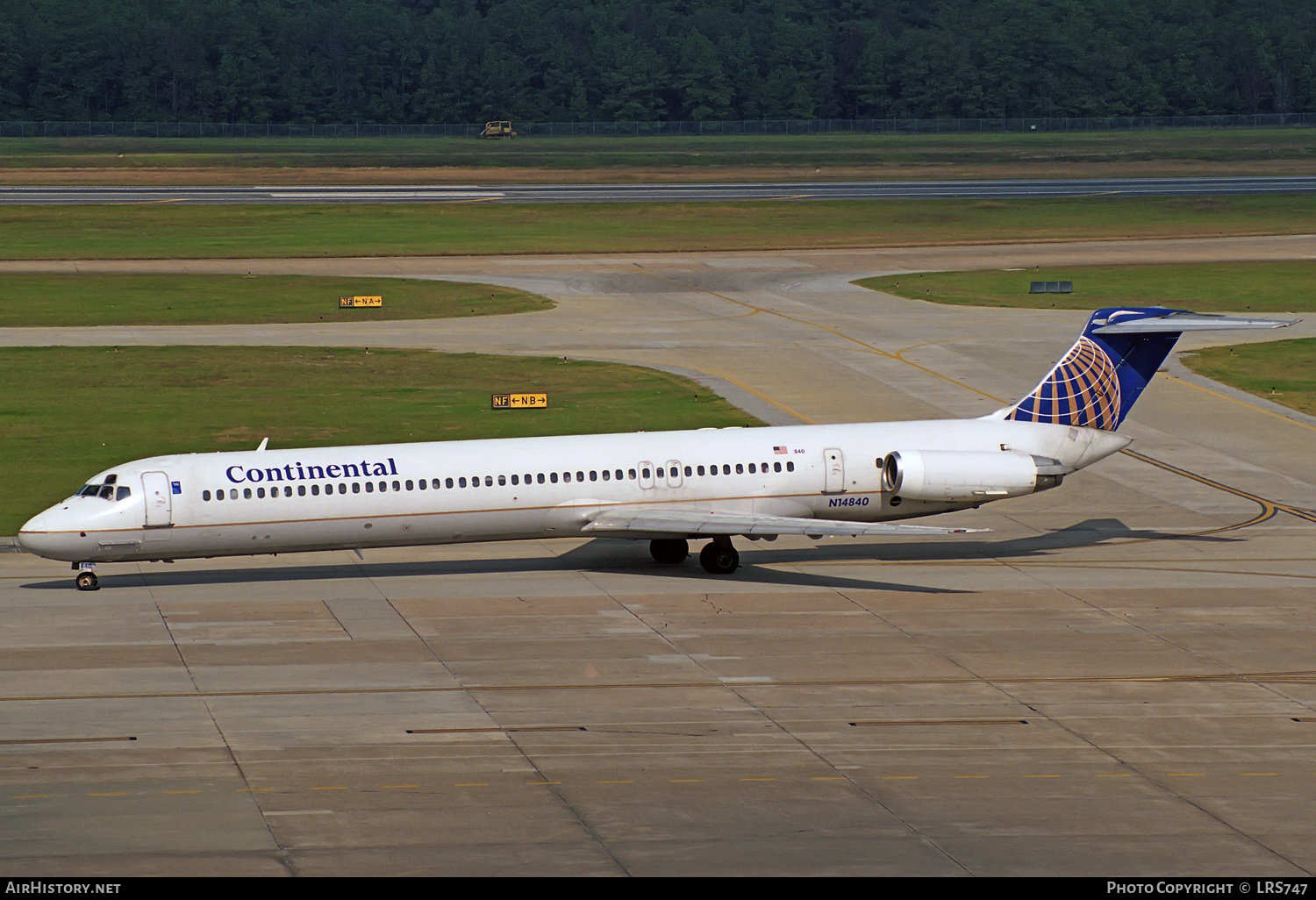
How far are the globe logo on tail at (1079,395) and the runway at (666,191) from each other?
88.1 meters

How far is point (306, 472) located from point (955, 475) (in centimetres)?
1455

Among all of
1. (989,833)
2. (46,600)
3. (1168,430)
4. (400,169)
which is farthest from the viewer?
(400,169)

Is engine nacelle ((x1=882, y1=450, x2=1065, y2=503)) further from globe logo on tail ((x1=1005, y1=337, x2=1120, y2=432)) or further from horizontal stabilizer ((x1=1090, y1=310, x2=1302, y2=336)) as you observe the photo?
horizontal stabilizer ((x1=1090, y1=310, x2=1302, y2=336))

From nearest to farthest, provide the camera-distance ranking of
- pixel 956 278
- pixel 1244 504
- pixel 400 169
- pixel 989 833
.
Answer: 1. pixel 989 833
2. pixel 1244 504
3. pixel 956 278
4. pixel 400 169

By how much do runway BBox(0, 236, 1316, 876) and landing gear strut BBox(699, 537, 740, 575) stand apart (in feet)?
0.91

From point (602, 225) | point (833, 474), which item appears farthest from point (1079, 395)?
point (602, 225)

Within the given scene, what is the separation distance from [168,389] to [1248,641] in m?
40.8

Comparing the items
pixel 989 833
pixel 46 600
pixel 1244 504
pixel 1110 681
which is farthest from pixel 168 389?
pixel 989 833

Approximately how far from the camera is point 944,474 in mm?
39125

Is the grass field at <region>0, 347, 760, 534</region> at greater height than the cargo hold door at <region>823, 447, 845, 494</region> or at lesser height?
lesser

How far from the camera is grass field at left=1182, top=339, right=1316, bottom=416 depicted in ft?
202

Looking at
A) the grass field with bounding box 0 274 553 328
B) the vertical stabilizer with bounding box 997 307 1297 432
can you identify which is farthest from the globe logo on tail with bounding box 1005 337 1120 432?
the grass field with bounding box 0 274 553 328

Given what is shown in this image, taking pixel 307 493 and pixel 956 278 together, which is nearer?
pixel 307 493

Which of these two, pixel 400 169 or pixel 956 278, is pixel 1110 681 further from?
pixel 400 169
